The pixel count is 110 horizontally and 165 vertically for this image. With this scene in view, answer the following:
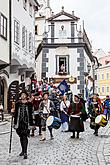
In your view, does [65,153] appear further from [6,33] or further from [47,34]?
[47,34]

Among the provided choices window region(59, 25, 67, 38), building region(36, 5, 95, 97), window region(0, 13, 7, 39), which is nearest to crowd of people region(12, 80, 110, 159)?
window region(0, 13, 7, 39)

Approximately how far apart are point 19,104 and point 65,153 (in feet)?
6.18

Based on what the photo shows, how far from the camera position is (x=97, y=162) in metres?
8.95

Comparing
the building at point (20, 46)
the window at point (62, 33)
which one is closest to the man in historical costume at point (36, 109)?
the building at point (20, 46)

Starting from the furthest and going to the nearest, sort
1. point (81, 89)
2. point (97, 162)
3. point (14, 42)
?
point (81, 89)
point (14, 42)
point (97, 162)

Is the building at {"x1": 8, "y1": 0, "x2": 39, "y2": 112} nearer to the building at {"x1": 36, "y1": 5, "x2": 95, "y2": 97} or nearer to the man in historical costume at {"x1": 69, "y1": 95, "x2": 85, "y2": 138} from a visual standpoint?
the man in historical costume at {"x1": 69, "y1": 95, "x2": 85, "y2": 138}

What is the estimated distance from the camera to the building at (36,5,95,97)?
41531 mm

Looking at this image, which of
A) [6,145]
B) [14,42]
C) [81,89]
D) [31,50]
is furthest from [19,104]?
[81,89]

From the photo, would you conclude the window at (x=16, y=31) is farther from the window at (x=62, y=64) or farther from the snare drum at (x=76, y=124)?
the window at (x=62, y=64)

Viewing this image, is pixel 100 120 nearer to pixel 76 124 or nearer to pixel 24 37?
pixel 76 124

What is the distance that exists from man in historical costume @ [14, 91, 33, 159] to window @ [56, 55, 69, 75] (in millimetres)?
31372

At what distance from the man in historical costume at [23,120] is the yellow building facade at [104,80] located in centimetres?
7784

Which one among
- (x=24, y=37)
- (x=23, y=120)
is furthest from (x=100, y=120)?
(x=24, y=37)

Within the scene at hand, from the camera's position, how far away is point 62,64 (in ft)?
138
